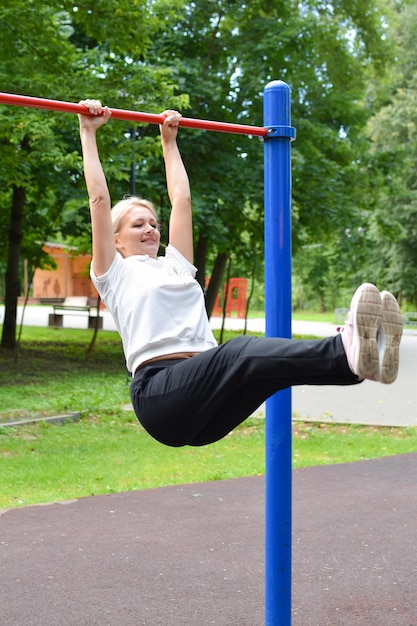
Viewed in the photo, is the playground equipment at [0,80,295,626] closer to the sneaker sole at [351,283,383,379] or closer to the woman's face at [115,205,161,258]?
the woman's face at [115,205,161,258]

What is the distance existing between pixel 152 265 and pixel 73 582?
1.76 m

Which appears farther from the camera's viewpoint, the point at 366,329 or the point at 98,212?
the point at 98,212

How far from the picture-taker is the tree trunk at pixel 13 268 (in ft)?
45.4

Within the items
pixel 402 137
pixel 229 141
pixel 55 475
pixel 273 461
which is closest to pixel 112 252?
pixel 273 461

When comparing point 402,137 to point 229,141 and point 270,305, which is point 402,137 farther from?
point 270,305

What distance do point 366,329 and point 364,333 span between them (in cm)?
2

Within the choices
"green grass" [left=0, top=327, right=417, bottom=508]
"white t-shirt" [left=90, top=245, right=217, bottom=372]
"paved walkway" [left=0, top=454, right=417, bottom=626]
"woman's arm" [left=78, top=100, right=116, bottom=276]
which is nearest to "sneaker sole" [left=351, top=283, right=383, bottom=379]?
"white t-shirt" [left=90, top=245, right=217, bottom=372]

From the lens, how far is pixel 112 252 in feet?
9.88

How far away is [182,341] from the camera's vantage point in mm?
2908

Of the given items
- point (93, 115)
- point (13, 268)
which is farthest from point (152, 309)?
point (13, 268)

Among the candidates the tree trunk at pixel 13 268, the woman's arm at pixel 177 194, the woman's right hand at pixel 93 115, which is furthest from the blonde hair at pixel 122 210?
the tree trunk at pixel 13 268

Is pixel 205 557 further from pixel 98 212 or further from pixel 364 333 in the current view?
pixel 364 333

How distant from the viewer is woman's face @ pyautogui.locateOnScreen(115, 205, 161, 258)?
127 inches

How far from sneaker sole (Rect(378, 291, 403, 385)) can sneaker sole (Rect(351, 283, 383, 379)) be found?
0.08 feet
